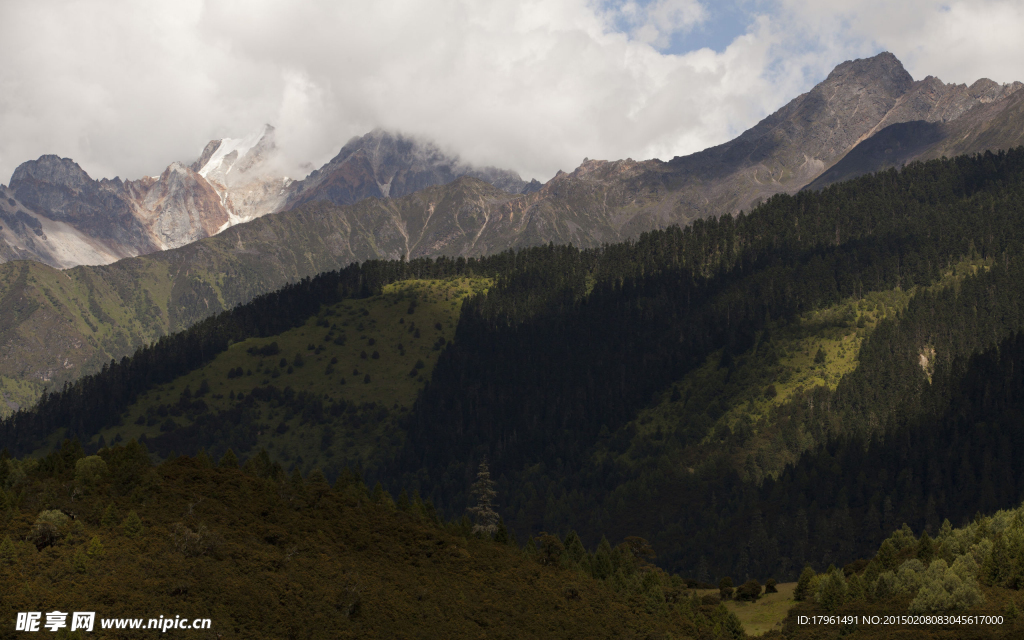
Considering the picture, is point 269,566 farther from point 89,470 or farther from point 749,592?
point 749,592

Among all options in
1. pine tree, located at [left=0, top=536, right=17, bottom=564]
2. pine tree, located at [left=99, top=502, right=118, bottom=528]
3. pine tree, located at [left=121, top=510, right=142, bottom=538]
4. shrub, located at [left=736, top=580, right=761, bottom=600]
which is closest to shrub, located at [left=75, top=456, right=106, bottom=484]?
pine tree, located at [left=99, top=502, right=118, bottom=528]

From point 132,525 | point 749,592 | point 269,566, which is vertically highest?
point 132,525

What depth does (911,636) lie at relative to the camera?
98.3 meters

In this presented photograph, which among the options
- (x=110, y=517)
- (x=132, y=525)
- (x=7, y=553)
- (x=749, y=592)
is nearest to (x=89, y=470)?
(x=110, y=517)

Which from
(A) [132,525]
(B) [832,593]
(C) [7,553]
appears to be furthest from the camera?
(B) [832,593]

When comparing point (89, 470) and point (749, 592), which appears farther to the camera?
point (749, 592)

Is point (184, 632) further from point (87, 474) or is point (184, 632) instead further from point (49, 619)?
point (87, 474)

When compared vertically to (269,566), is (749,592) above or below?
below

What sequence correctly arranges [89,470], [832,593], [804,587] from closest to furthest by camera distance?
[89,470], [832,593], [804,587]

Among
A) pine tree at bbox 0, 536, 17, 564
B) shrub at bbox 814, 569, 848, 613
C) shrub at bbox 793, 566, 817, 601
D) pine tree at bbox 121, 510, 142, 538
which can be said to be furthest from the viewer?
shrub at bbox 793, 566, 817, 601

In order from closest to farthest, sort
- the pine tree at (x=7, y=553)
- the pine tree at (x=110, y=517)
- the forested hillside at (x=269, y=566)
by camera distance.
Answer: the pine tree at (x=7, y=553) < the forested hillside at (x=269, y=566) < the pine tree at (x=110, y=517)

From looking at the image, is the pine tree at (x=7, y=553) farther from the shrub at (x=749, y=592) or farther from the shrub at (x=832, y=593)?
the shrub at (x=749, y=592)

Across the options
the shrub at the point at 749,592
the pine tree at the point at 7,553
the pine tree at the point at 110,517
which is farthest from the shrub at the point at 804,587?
the pine tree at the point at 7,553

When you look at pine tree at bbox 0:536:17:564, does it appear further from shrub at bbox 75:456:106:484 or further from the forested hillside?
shrub at bbox 75:456:106:484
